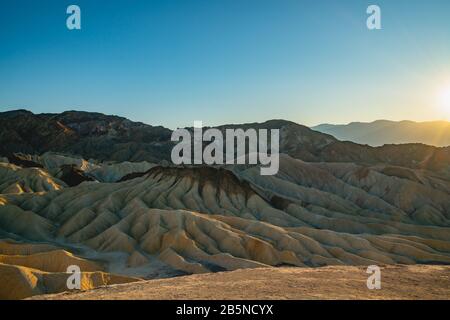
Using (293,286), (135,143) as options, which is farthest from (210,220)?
(135,143)

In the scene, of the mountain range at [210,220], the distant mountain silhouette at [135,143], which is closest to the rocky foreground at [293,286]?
the mountain range at [210,220]

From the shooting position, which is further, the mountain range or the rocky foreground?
the mountain range

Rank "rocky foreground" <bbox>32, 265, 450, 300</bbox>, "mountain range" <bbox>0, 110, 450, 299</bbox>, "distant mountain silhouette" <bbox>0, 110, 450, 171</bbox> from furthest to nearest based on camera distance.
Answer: "distant mountain silhouette" <bbox>0, 110, 450, 171</bbox>, "mountain range" <bbox>0, 110, 450, 299</bbox>, "rocky foreground" <bbox>32, 265, 450, 300</bbox>

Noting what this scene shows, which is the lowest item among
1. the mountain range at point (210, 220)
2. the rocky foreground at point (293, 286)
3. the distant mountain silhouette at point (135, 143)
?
the mountain range at point (210, 220)

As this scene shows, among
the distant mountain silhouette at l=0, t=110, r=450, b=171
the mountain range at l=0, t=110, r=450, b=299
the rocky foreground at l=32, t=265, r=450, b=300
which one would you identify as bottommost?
the mountain range at l=0, t=110, r=450, b=299

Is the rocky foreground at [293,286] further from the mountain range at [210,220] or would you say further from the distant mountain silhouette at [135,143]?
the distant mountain silhouette at [135,143]

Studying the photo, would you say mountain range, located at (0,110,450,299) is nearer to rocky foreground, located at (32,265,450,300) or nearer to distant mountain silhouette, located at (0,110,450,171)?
rocky foreground, located at (32,265,450,300)

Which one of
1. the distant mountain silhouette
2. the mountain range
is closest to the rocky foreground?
the mountain range

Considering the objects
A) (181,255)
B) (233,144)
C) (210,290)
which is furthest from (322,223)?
(233,144)

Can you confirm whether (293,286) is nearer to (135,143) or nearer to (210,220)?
(210,220)
